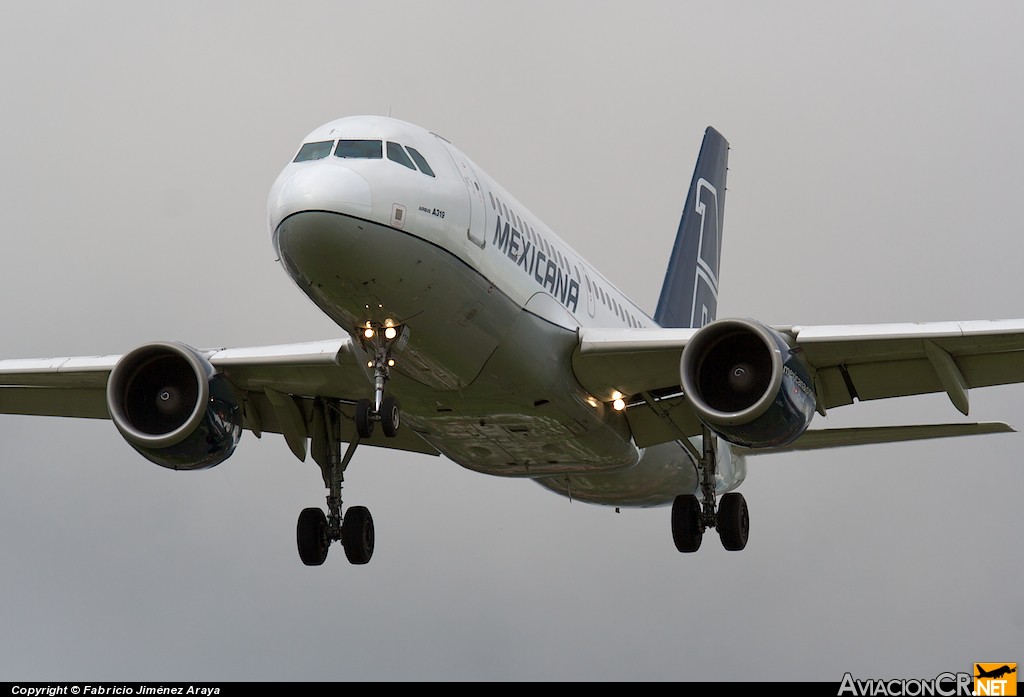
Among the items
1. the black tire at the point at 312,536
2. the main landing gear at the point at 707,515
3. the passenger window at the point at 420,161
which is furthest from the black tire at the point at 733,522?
the passenger window at the point at 420,161

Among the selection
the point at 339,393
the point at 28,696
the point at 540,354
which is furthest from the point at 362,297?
the point at 28,696

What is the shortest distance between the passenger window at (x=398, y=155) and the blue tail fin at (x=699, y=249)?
13075 mm

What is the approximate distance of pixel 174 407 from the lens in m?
23.9

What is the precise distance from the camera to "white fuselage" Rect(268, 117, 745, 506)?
1927 cm

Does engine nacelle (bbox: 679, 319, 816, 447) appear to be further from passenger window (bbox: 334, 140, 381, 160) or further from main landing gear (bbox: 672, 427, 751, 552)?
passenger window (bbox: 334, 140, 381, 160)

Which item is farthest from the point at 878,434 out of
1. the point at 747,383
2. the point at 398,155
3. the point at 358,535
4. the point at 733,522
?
the point at 398,155

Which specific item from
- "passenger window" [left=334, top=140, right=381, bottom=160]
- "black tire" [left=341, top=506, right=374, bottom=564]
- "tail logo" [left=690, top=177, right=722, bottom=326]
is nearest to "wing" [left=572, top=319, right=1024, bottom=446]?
"passenger window" [left=334, top=140, right=381, bottom=160]

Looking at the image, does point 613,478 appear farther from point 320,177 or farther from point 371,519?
point 320,177

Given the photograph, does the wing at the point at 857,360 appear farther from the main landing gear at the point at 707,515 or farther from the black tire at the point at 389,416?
the black tire at the point at 389,416

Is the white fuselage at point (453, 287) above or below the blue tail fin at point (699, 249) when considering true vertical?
below

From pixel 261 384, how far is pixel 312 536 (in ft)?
10.2

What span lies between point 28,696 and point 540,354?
34.3 feet

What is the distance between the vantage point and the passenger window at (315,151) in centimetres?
1991

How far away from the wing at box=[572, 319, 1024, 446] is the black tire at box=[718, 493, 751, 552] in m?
3.10
